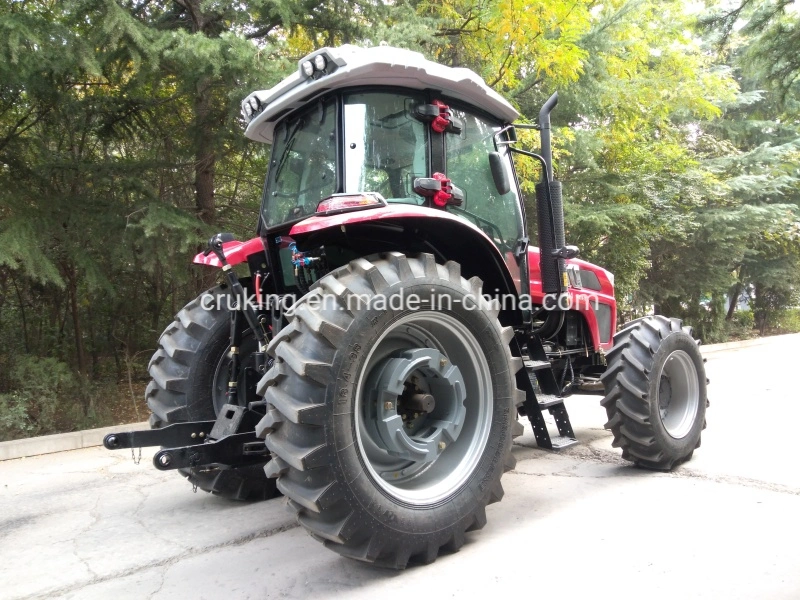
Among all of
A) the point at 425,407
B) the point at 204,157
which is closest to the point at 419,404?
the point at 425,407

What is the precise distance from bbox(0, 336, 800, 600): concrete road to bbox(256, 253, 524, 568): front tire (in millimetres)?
300

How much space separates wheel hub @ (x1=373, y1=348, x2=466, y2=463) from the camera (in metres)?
3.08

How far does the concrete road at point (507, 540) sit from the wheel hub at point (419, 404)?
1.89ft

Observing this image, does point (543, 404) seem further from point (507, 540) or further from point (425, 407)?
point (425, 407)

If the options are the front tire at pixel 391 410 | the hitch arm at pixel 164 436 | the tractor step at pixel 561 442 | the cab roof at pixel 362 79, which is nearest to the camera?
the front tire at pixel 391 410

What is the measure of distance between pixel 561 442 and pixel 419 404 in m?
1.34

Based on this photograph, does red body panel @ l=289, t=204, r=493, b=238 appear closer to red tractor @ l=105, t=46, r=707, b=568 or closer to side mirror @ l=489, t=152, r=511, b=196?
red tractor @ l=105, t=46, r=707, b=568

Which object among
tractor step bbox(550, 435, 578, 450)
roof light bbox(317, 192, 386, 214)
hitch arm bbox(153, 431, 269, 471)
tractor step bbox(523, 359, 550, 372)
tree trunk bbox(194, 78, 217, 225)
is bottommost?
tractor step bbox(550, 435, 578, 450)

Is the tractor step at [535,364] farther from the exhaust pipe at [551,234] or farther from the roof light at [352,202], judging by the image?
the roof light at [352,202]

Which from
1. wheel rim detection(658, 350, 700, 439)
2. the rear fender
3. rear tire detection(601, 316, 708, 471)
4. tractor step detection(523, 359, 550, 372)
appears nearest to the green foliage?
the rear fender

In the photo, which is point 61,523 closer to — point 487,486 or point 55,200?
point 487,486

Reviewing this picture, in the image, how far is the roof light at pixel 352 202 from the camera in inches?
121

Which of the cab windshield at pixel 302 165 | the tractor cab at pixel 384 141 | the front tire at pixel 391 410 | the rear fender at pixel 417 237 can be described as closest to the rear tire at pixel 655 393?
the rear fender at pixel 417 237

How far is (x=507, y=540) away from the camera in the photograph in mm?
3268
